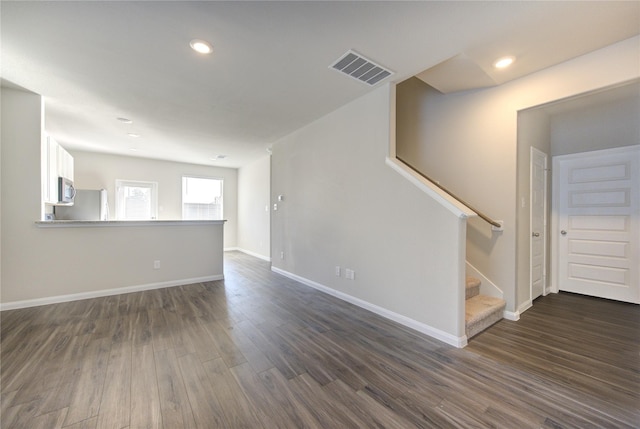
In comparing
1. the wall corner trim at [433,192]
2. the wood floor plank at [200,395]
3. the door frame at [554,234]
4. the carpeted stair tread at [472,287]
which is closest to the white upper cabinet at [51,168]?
the wood floor plank at [200,395]

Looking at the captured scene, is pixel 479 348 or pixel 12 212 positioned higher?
pixel 12 212

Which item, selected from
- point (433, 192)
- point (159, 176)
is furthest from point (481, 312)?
point (159, 176)

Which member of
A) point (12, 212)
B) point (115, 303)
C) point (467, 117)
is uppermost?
point (467, 117)

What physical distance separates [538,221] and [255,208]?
5.93m

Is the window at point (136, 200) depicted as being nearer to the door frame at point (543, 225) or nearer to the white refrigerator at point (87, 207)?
the white refrigerator at point (87, 207)

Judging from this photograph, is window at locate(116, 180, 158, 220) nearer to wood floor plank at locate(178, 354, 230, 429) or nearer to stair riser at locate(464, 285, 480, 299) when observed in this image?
wood floor plank at locate(178, 354, 230, 429)

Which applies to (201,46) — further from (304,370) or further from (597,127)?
(597,127)

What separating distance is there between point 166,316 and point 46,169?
9.25ft

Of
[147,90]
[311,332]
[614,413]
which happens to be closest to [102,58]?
[147,90]

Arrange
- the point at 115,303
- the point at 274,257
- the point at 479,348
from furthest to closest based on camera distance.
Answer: the point at 274,257, the point at 115,303, the point at 479,348

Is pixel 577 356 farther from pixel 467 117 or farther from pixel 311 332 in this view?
pixel 467 117

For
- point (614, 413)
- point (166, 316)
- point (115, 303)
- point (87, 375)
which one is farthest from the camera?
point (115, 303)

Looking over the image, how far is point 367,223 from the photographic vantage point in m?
3.18

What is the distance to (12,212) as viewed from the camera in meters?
3.16
